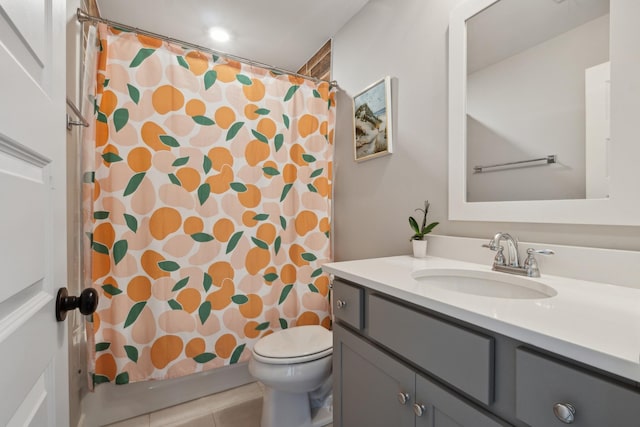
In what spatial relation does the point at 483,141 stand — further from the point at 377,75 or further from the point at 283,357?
the point at 283,357

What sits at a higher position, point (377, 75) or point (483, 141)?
point (377, 75)

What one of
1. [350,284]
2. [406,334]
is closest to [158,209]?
[350,284]

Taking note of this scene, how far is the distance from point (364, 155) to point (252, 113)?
2.42 ft

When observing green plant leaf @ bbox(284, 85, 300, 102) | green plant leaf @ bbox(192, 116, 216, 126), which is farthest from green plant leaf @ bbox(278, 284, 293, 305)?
green plant leaf @ bbox(284, 85, 300, 102)

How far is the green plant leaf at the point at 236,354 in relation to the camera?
1609 millimetres

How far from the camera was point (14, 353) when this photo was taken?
361 mm

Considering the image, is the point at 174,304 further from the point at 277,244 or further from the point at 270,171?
the point at 270,171

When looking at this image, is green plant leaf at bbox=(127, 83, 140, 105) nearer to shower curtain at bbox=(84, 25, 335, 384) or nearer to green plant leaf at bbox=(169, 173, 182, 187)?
shower curtain at bbox=(84, 25, 335, 384)

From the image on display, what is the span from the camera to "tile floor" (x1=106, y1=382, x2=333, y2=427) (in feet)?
4.75

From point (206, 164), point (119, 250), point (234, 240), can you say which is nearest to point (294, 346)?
point (234, 240)

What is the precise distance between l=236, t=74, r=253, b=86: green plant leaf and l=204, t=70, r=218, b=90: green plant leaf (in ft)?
0.43

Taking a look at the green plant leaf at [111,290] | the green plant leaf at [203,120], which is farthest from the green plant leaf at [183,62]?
the green plant leaf at [111,290]

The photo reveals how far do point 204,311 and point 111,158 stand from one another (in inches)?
36.6

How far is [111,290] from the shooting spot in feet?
4.45
